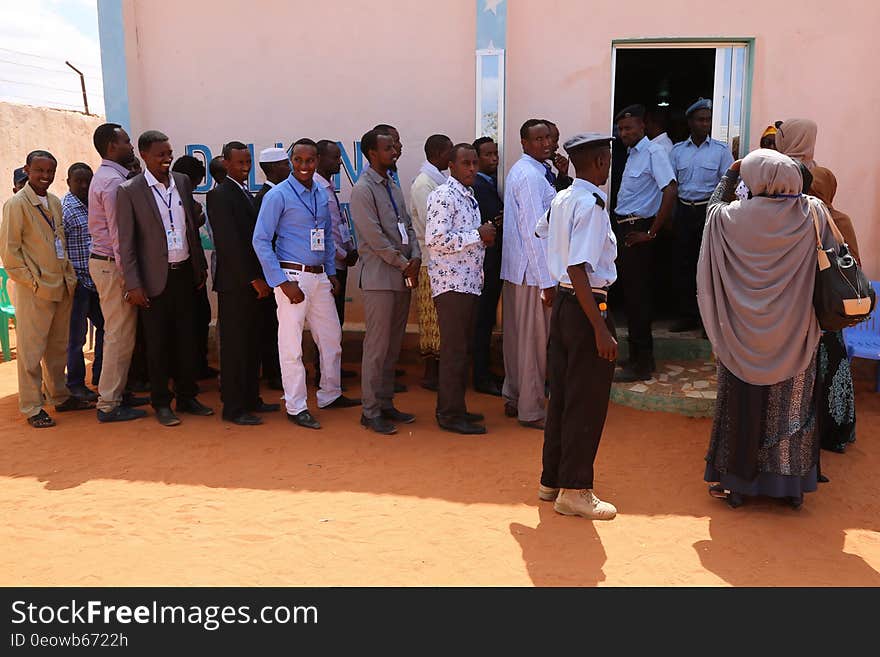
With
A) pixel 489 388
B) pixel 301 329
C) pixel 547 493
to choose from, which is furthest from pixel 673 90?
pixel 547 493

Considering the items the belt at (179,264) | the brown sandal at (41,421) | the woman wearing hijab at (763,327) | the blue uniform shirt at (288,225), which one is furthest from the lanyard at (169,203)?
the woman wearing hijab at (763,327)

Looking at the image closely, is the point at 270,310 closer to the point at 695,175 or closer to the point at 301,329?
the point at 301,329

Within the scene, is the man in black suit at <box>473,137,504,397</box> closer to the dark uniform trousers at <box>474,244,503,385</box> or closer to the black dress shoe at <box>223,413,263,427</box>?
the dark uniform trousers at <box>474,244,503,385</box>

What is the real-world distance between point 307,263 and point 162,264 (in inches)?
40.4

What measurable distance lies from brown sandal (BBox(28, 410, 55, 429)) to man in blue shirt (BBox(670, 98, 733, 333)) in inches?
206

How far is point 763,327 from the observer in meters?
3.69

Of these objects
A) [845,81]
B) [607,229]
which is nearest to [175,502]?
[607,229]

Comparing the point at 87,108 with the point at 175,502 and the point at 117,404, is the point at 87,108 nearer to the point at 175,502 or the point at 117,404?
the point at 117,404

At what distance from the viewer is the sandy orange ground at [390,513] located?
Result: 3322mm

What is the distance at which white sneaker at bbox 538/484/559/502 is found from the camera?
405 centimetres

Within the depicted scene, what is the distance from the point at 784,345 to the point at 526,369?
73.8 inches

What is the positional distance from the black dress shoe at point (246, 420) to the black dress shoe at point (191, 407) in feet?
0.88

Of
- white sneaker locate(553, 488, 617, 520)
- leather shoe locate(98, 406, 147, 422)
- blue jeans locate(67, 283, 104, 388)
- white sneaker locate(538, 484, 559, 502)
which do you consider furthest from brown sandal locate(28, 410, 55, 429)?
white sneaker locate(553, 488, 617, 520)

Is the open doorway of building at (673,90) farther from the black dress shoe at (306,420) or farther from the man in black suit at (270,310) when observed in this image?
the black dress shoe at (306,420)
